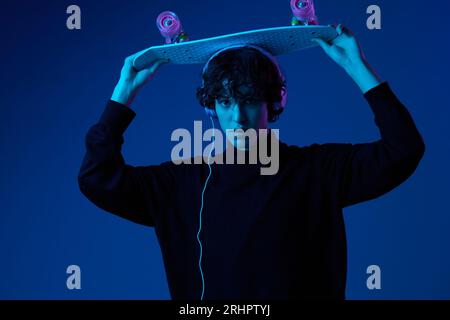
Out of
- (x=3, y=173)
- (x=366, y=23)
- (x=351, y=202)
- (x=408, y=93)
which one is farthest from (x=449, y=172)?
(x=3, y=173)

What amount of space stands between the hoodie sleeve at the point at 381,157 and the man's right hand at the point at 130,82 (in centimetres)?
44

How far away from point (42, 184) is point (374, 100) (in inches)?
51.7

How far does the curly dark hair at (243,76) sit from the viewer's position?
1.06 m

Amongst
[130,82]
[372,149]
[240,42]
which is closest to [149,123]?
[130,82]

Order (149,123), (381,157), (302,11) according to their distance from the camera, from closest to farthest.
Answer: (381,157) < (302,11) < (149,123)

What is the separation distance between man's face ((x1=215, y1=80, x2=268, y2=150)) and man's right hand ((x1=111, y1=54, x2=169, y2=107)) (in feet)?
0.60

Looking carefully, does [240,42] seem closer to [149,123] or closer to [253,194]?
[253,194]

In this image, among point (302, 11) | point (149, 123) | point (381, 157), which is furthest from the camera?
point (149, 123)

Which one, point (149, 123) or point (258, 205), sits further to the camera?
point (149, 123)

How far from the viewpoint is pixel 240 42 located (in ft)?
3.59

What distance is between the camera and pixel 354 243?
1.77 metres

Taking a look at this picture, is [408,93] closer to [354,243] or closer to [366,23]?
[366,23]

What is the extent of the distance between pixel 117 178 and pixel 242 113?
11.5 inches

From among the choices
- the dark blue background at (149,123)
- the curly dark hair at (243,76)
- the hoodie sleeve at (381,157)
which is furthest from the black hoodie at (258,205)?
the dark blue background at (149,123)
